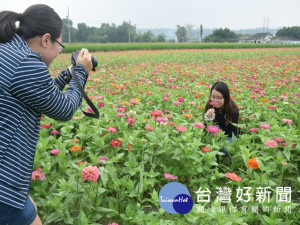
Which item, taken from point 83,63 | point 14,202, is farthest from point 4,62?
point 14,202

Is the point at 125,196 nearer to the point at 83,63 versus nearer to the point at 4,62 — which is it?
the point at 83,63

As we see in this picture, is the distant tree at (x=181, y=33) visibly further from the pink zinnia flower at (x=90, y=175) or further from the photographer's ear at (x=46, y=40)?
the photographer's ear at (x=46, y=40)

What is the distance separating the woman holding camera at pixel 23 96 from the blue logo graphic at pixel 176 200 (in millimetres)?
531

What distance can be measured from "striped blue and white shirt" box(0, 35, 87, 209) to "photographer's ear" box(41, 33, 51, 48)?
7cm

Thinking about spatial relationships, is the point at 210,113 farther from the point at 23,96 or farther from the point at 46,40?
the point at 23,96

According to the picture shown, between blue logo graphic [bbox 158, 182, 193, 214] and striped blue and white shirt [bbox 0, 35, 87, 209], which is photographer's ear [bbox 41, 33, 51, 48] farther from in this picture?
blue logo graphic [bbox 158, 182, 193, 214]

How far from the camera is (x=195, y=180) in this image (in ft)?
7.34

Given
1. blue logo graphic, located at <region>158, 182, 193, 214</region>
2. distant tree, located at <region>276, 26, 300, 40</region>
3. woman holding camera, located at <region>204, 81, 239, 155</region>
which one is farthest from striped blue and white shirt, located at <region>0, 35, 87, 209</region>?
distant tree, located at <region>276, 26, 300, 40</region>

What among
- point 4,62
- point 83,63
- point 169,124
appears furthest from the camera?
point 169,124

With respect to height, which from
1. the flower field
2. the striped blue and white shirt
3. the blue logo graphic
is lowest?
the flower field

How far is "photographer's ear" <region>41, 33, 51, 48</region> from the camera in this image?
1.24 meters

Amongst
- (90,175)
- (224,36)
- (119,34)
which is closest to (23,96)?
(90,175)

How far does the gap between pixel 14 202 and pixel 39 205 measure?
79 cm

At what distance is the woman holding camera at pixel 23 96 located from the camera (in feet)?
3.72
